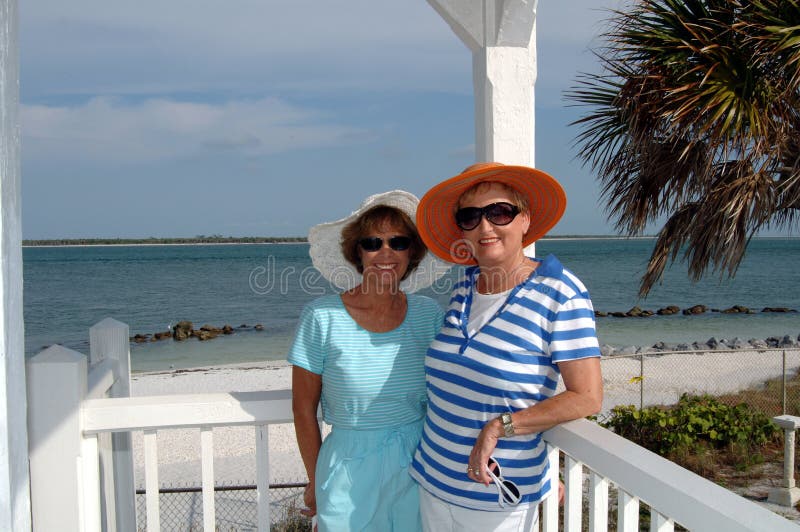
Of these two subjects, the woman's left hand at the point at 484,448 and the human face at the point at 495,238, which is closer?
the woman's left hand at the point at 484,448

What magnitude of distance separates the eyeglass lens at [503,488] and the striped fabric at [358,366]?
1.21 feet

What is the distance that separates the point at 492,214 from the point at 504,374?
46 centimetres

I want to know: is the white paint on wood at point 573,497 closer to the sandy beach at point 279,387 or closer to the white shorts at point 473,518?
the white shorts at point 473,518

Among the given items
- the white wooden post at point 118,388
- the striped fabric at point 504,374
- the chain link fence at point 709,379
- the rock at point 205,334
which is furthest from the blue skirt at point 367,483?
the rock at point 205,334

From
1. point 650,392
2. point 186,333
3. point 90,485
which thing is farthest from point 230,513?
point 186,333

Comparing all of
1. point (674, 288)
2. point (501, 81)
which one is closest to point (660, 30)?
point (501, 81)

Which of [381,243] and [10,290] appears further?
[381,243]

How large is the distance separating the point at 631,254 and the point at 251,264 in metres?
41.8

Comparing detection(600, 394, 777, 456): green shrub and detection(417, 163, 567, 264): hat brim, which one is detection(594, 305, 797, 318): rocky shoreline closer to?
detection(600, 394, 777, 456): green shrub

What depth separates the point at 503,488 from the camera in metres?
1.56

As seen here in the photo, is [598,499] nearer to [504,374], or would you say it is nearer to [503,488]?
[503,488]

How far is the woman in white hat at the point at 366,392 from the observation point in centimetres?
178

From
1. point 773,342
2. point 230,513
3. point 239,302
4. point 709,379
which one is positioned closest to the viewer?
point 230,513

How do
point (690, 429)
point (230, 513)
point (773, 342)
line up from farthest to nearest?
point (773, 342), point (690, 429), point (230, 513)
